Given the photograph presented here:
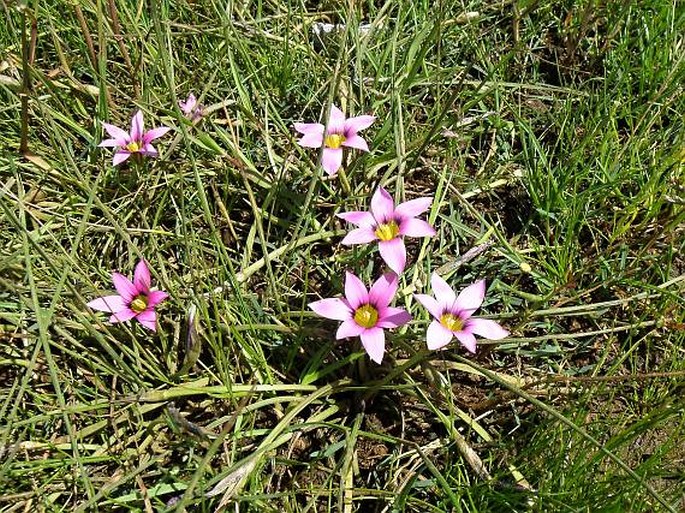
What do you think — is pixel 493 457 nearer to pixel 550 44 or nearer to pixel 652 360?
pixel 652 360

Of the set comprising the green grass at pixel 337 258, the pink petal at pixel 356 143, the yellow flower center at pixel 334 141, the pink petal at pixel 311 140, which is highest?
the pink petal at pixel 311 140

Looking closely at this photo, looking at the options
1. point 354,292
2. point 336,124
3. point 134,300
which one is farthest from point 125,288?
point 336,124

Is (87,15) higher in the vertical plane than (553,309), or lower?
higher

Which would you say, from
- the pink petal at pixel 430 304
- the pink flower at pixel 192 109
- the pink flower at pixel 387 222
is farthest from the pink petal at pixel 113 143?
the pink petal at pixel 430 304

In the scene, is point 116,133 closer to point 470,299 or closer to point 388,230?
point 388,230

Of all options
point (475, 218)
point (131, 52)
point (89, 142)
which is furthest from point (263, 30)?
point (475, 218)

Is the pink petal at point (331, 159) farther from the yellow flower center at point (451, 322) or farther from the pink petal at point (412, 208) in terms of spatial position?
the yellow flower center at point (451, 322)
